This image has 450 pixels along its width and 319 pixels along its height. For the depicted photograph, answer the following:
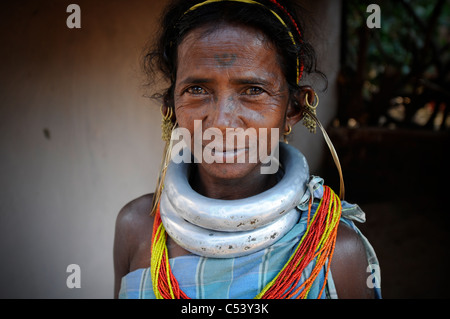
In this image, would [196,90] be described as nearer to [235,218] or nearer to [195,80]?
[195,80]

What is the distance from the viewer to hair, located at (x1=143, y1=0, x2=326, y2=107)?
1.25 meters

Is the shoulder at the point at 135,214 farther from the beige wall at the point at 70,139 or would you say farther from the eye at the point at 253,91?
the beige wall at the point at 70,139

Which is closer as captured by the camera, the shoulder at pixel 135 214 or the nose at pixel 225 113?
the nose at pixel 225 113

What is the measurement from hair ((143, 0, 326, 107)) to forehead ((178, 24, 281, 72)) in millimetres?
21

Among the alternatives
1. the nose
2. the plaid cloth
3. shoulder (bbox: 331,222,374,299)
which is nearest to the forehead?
the nose

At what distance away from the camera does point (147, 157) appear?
2.63 meters

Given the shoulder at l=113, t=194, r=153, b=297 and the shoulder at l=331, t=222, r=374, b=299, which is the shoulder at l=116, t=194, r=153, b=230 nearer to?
the shoulder at l=113, t=194, r=153, b=297

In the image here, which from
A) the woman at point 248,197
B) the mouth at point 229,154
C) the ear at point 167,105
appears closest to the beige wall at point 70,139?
the ear at point 167,105

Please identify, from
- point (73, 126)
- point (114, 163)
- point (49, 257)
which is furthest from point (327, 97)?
point (49, 257)

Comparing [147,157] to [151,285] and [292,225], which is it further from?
[292,225]

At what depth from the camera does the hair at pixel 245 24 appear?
4.12 feet

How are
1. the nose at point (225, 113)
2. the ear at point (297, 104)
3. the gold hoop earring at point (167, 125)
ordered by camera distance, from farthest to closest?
the gold hoop earring at point (167, 125)
the ear at point (297, 104)
the nose at point (225, 113)

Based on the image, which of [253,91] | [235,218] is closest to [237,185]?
[235,218]
